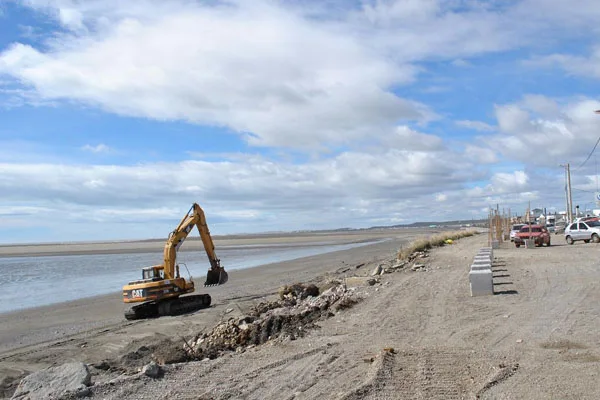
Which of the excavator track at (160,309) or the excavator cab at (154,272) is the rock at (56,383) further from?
the excavator cab at (154,272)

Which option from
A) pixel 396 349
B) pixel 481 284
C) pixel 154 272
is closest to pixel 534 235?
pixel 481 284

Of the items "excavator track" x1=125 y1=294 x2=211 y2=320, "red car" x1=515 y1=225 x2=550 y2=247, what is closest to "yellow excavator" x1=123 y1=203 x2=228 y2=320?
"excavator track" x1=125 y1=294 x2=211 y2=320

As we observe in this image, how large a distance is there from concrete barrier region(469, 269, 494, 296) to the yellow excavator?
10057 millimetres

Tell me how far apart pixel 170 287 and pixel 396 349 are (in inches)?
494

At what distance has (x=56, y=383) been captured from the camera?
834 centimetres

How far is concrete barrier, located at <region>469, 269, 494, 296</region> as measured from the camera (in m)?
15.3

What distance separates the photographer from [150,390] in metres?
8.09

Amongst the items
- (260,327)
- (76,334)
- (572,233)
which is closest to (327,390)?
(260,327)

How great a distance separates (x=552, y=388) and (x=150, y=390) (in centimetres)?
498

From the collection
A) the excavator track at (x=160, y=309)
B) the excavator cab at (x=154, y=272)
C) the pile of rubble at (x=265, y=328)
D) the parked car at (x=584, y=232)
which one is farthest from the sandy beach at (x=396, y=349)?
the parked car at (x=584, y=232)

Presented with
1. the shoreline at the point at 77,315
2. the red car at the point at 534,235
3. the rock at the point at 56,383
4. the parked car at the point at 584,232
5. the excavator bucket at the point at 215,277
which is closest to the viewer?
the rock at the point at 56,383

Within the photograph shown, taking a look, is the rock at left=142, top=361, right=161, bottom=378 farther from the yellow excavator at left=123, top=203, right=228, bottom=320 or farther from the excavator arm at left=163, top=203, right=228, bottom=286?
the excavator arm at left=163, top=203, right=228, bottom=286

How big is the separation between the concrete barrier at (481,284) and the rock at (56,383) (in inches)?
387

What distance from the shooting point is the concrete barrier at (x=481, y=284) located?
603 inches
